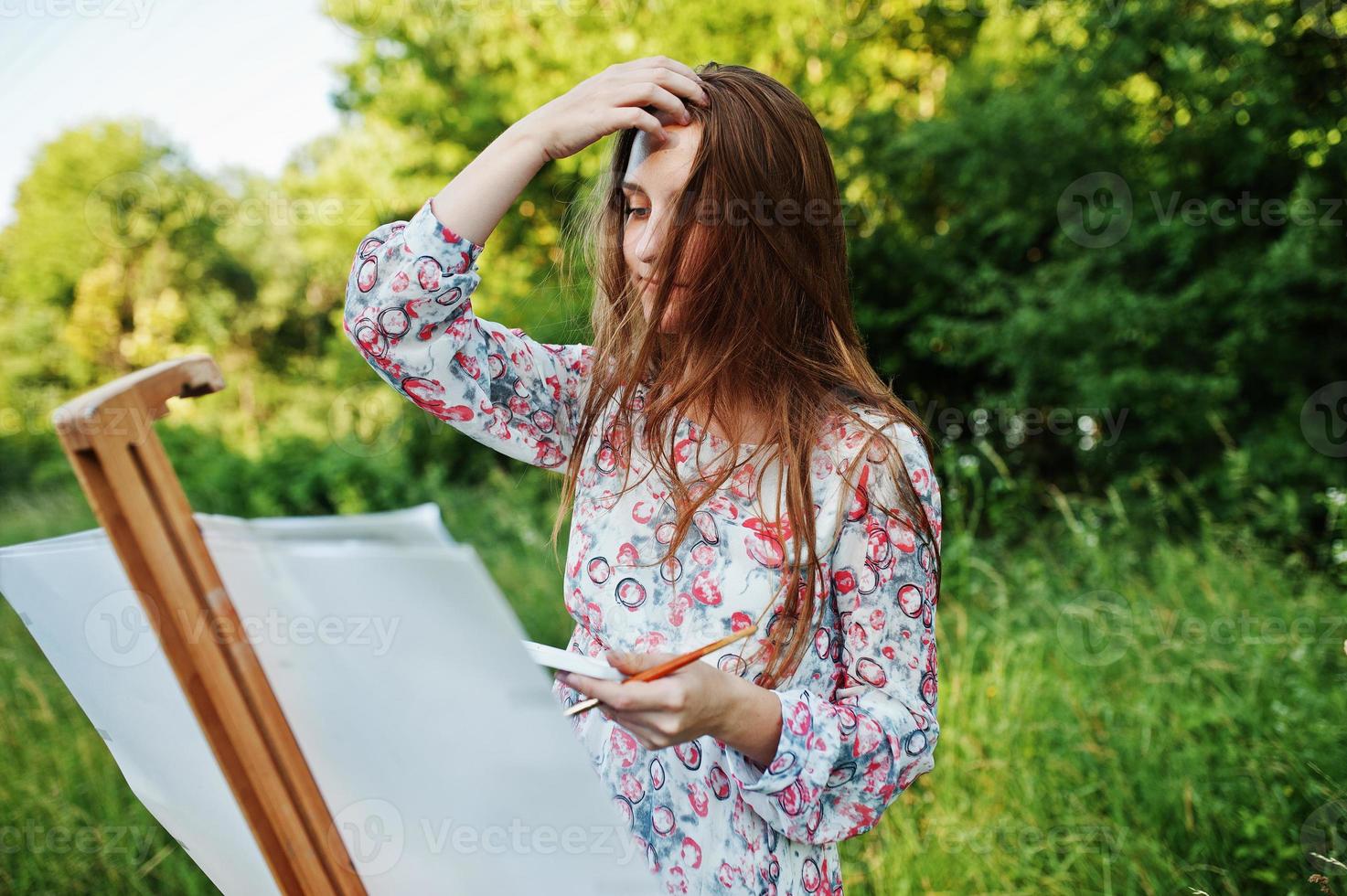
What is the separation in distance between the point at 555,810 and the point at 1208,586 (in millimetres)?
3165

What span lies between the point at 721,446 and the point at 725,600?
23 cm

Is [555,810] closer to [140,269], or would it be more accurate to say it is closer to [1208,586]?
[1208,586]

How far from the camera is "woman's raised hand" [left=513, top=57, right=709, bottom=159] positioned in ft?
3.73

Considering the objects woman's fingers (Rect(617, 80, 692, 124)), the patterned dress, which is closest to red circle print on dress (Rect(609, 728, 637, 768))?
the patterned dress

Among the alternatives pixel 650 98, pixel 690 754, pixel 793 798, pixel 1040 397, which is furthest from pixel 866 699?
pixel 1040 397

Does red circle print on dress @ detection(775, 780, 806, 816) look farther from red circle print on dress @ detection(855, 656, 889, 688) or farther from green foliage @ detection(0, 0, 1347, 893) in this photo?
green foliage @ detection(0, 0, 1347, 893)

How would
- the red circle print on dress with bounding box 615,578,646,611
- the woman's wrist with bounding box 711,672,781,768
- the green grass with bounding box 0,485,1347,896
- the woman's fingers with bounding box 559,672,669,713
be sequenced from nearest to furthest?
Result: the woman's fingers with bounding box 559,672,669,713 < the woman's wrist with bounding box 711,672,781,768 < the red circle print on dress with bounding box 615,578,646,611 < the green grass with bounding box 0,485,1347,896

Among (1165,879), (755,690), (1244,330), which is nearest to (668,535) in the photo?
(755,690)

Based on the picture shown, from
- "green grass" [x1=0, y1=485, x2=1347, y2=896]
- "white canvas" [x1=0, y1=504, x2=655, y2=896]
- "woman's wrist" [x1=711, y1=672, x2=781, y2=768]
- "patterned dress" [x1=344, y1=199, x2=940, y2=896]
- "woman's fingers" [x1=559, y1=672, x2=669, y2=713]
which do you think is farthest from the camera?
"green grass" [x1=0, y1=485, x2=1347, y2=896]

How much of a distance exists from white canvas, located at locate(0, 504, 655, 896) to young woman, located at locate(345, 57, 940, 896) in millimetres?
249

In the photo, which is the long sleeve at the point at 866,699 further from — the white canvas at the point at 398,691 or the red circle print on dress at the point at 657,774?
the white canvas at the point at 398,691

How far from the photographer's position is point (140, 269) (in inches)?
699

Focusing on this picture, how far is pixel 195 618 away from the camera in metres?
0.73

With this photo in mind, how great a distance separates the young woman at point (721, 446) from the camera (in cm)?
113
